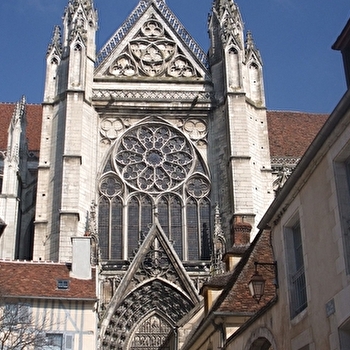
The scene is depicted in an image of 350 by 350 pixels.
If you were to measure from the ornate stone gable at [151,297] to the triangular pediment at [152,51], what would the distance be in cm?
758

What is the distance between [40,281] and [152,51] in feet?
40.5

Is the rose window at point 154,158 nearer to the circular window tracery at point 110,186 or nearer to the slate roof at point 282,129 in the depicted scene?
the circular window tracery at point 110,186

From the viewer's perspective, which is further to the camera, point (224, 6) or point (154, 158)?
point (224, 6)

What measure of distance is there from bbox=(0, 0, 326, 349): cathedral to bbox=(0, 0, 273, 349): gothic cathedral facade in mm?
43

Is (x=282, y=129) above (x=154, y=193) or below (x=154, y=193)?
above

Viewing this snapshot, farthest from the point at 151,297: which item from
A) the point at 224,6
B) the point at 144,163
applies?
the point at 224,6

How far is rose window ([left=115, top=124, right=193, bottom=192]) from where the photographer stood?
2475 cm

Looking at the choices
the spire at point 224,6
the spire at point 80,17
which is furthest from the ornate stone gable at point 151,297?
the spire at point 224,6

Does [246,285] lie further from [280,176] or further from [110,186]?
[280,176]

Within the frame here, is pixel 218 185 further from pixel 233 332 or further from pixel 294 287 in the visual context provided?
pixel 294 287

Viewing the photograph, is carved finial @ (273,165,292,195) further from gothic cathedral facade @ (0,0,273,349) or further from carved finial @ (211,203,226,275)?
carved finial @ (211,203,226,275)

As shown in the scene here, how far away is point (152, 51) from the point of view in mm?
27422

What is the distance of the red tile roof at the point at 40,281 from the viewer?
17578mm

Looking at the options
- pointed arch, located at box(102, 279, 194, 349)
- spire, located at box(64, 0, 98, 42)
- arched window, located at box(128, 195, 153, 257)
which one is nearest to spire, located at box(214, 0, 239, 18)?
spire, located at box(64, 0, 98, 42)
